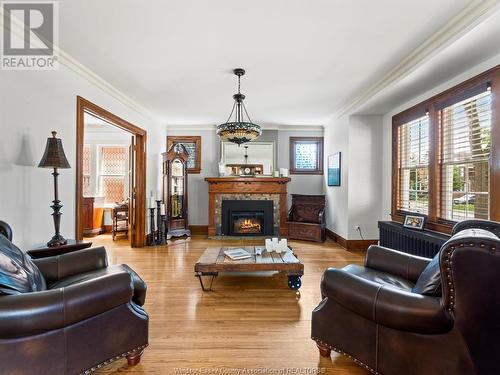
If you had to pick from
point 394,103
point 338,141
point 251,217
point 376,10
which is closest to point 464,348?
point 376,10

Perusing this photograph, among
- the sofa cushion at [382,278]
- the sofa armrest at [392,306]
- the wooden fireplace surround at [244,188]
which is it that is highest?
the wooden fireplace surround at [244,188]

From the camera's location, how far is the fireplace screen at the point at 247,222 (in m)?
5.68

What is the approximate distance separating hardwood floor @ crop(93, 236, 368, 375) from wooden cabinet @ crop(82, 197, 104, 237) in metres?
2.73

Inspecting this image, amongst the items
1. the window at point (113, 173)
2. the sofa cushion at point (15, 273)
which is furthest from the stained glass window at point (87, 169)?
the sofa cushion at point (15, 273)

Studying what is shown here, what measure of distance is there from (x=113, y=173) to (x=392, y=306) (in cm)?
651

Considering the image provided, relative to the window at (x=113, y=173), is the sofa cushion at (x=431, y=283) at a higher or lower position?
lower

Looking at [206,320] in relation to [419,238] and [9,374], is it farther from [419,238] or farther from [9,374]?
[419,238]

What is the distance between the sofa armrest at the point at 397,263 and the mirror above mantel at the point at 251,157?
385cm

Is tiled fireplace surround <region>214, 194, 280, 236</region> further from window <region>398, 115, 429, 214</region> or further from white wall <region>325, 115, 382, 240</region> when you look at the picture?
window <region>398, 115, 429, 214</region>

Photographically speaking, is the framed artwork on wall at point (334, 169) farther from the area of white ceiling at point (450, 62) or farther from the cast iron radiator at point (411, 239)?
the area of white ceiling at point (450, 62)

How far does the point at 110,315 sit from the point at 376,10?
288cm

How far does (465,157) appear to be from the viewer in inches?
111

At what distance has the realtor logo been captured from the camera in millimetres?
2033

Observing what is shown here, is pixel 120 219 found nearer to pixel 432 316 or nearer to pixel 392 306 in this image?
pixel 392 306
